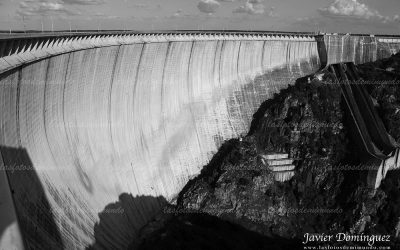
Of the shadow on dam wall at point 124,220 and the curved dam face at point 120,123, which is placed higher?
the curved dam face at point 120,123

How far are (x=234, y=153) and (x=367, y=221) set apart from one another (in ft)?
44.0

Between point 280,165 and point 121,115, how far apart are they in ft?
55.5

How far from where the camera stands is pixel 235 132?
45750 millimetres

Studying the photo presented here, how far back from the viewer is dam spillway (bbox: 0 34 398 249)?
24.3m

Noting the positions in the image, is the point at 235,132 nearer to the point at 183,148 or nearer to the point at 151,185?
the point at 183,148

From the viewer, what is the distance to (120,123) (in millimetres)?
35812

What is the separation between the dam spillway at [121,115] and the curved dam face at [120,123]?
9 cm

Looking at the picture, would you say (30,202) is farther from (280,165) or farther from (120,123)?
(280,165)

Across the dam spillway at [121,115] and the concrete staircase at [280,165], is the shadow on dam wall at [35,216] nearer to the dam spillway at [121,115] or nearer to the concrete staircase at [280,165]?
the dam spillway at [121,115]

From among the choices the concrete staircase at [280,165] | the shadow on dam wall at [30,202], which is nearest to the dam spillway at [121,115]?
the shadow on dam wall at [30,202]

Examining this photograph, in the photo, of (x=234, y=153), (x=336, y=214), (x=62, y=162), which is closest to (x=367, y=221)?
(x=336, y=214)

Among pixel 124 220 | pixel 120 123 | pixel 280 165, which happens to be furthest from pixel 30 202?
pixel 280 165

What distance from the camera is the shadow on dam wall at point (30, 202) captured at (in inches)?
854

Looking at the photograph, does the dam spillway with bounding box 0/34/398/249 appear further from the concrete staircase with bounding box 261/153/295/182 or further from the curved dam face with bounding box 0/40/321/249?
the concrete staircase with bounding box 261/153/295/182
